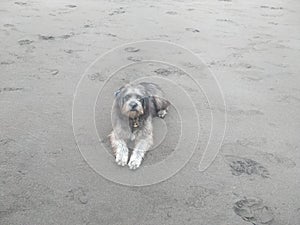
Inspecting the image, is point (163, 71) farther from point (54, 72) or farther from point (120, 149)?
point (120, 149)

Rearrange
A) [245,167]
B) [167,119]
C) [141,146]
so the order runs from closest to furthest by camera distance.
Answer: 1. [245,167]
2. [141,146]
3. [167,119]

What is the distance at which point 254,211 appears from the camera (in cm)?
337

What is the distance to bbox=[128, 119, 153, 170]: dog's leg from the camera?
13.0ft

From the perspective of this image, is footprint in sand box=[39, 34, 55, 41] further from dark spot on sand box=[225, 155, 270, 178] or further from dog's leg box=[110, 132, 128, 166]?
dark spot on sand box=[225, 155, 270, 178]

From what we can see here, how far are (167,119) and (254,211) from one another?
1776 mm

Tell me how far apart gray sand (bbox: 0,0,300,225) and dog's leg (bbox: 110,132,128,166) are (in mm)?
310

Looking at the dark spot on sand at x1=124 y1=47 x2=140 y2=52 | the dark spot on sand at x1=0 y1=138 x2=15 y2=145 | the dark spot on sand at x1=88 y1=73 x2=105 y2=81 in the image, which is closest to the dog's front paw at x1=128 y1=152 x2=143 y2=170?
the dark spot on sand at x1=0 y1=138 x2=15 y2=145

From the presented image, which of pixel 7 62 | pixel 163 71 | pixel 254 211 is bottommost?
pixel 7 62

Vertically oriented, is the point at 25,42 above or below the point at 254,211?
below

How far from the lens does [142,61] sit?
6.16 metres

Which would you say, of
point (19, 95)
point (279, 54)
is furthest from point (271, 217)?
point (279, 54)

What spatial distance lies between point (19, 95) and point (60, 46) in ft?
5.85

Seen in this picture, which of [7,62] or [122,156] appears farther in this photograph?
[7,62]

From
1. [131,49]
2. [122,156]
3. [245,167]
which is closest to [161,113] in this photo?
[122,156]
